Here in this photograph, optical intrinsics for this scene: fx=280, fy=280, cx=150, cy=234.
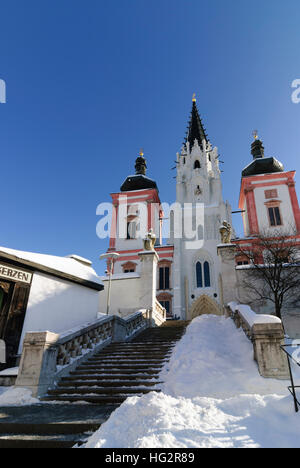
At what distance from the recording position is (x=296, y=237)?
3019 cm

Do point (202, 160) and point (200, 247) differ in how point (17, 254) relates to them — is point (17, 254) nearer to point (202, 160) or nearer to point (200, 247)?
point (200, 247)

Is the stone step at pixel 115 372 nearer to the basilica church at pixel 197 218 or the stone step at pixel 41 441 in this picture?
the stone step at pixel 41 441

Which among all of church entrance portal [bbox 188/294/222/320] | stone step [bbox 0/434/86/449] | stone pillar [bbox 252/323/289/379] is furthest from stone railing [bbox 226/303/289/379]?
church entrance portal [bbox 188/294/222/320]

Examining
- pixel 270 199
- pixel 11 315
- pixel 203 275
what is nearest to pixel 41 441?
pixel 11 315

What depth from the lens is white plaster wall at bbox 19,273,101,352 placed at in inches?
385

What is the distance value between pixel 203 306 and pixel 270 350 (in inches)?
899

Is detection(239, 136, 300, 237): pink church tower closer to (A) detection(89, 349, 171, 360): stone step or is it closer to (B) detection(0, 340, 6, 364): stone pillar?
(A) detection(89, 349, 171, 360): stone step

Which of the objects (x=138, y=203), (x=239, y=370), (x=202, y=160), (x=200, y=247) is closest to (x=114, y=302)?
(x=239, y=370)

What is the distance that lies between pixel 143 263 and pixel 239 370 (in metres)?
10.7

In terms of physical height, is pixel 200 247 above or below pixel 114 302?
above

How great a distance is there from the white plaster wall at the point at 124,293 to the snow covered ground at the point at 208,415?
9.82 meters

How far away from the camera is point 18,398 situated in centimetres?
570

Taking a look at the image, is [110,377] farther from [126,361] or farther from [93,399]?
[93,399]

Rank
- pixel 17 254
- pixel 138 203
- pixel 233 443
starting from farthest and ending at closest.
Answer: pixel 138 203
pixel 17 254
pixel 233 443
